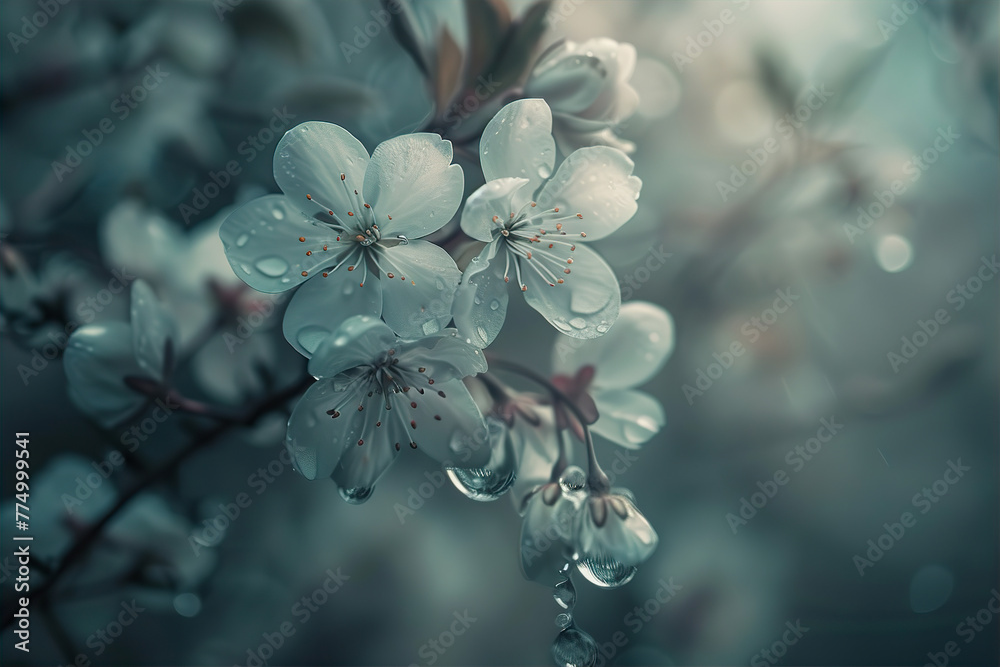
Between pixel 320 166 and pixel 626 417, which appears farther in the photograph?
pixel 626 417

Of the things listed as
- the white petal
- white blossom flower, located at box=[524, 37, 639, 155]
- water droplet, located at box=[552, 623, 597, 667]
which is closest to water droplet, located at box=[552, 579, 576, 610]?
water droplet, located at box=[552, 623, 597, 667]

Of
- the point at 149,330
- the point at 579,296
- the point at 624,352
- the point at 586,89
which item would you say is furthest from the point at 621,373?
the point at 149,330

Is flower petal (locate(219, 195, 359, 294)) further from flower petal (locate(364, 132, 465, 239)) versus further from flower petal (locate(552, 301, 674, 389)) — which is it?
flower petal (locate(552, 301, 674, 389))

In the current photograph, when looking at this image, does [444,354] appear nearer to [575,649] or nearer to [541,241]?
[541,241]

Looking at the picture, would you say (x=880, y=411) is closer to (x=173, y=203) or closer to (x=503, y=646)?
(x=503, y=646)

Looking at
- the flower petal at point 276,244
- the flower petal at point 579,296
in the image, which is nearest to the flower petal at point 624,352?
the flower petal at point 579,296

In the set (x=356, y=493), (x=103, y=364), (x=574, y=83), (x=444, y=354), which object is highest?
(x=574, y=83)

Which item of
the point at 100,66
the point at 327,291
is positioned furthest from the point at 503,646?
the point at 100,66
